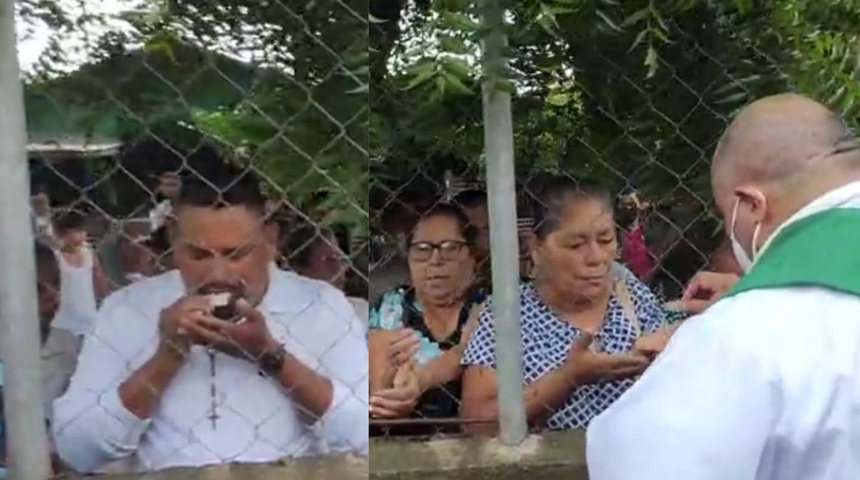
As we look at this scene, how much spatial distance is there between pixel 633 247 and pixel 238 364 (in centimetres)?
72


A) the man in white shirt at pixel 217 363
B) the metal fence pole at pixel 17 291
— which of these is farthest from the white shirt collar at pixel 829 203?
the metal fence pole at pixel 17 291

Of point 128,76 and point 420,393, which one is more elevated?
point 128,76

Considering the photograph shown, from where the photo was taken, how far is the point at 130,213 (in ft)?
6.20

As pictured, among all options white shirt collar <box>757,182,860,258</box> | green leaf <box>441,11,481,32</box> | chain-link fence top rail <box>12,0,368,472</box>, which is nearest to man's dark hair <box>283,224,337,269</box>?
chain-link fence top rail <box>12,0,368,472</box>

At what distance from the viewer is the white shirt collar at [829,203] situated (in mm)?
1304

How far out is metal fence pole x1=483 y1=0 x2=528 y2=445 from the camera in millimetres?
1947

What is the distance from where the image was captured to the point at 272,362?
2.00 meters

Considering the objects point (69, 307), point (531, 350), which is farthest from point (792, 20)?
point (69, 307)

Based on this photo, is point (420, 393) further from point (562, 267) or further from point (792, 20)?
point (792, 20)

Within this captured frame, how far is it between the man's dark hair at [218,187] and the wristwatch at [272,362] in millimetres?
228

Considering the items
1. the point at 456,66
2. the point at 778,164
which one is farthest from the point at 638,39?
the point at 778,164

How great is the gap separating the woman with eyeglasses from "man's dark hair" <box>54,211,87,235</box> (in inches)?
20.3

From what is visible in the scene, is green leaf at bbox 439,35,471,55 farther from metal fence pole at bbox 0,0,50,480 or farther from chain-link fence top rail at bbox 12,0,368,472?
metal fence pole at bbox 0,0,50,480

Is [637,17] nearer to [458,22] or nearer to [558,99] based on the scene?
[558,99]
